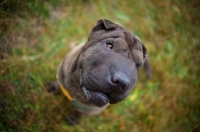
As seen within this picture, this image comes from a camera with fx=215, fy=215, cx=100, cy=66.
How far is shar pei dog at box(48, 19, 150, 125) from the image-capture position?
2285 millimetres

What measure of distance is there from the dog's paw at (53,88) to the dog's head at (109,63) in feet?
4.08

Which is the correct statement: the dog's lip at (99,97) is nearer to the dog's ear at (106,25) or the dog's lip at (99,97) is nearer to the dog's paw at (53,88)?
the dog's ear at (106,25)

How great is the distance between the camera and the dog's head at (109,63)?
2.27 m

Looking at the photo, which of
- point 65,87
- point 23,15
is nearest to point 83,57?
point 65,87

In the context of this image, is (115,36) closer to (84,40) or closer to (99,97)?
(99,97)

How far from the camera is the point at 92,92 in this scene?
2.43 metres

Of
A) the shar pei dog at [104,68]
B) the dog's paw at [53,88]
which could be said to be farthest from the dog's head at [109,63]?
the dog's paw at [53,88]

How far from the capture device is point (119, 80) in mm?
2201

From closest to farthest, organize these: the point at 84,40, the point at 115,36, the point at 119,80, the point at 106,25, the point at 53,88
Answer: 1. the point at 119,80
2. the point at 115,36
3. the point at 106,25
4. the point at 53,88
5. the point at 84,40

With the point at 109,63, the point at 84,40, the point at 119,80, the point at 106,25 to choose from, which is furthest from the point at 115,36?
the point at 84,40

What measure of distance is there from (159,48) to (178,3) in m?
1.50

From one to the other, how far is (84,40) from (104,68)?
7.80ft

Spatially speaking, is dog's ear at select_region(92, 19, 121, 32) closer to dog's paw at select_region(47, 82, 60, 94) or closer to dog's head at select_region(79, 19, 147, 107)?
dog's head at select_region(79, 19, 147, 107)

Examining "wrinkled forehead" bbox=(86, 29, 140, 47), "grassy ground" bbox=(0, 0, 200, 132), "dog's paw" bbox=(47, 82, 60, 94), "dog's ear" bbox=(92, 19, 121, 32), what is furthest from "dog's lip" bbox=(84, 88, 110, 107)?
"dog's paw" bbox=(47, 82, 60, 94)
